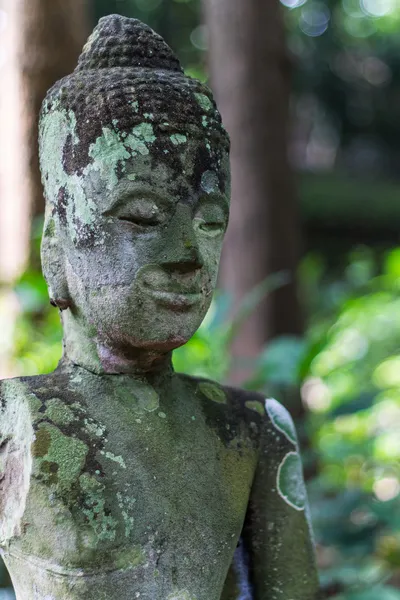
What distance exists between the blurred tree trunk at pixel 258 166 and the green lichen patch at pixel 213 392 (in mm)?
1893

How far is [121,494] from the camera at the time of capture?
1.08 meters

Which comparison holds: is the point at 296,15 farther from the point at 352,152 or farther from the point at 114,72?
the point at 114,72

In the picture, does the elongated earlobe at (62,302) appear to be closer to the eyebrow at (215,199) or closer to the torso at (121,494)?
the torso at (121,494)

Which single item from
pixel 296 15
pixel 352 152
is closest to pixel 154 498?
pixel 296 15

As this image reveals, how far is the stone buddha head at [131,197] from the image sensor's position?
108cm

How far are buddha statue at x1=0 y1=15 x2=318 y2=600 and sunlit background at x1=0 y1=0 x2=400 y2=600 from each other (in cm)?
75

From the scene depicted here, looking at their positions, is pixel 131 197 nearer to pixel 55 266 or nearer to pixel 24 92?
pixel 55 266

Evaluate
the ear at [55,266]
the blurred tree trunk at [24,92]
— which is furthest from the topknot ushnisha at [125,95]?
the blurred tree trunk at [24,92]

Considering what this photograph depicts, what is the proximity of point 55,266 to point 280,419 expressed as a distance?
0.48m

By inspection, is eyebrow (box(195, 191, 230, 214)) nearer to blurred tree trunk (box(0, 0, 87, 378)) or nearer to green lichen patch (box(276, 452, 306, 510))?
green lichen patch (box(276, 452, 306, 510))

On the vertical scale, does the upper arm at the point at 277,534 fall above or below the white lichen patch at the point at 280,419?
below

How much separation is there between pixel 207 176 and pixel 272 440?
47cm

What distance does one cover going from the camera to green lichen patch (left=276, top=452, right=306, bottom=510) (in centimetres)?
128

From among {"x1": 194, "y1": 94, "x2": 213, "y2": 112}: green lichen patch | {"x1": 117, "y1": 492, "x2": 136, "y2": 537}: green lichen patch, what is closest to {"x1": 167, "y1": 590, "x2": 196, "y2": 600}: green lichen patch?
{"x1": 117, "y1": 492, "x2": 136, "y2": 537}: green lichen patch
